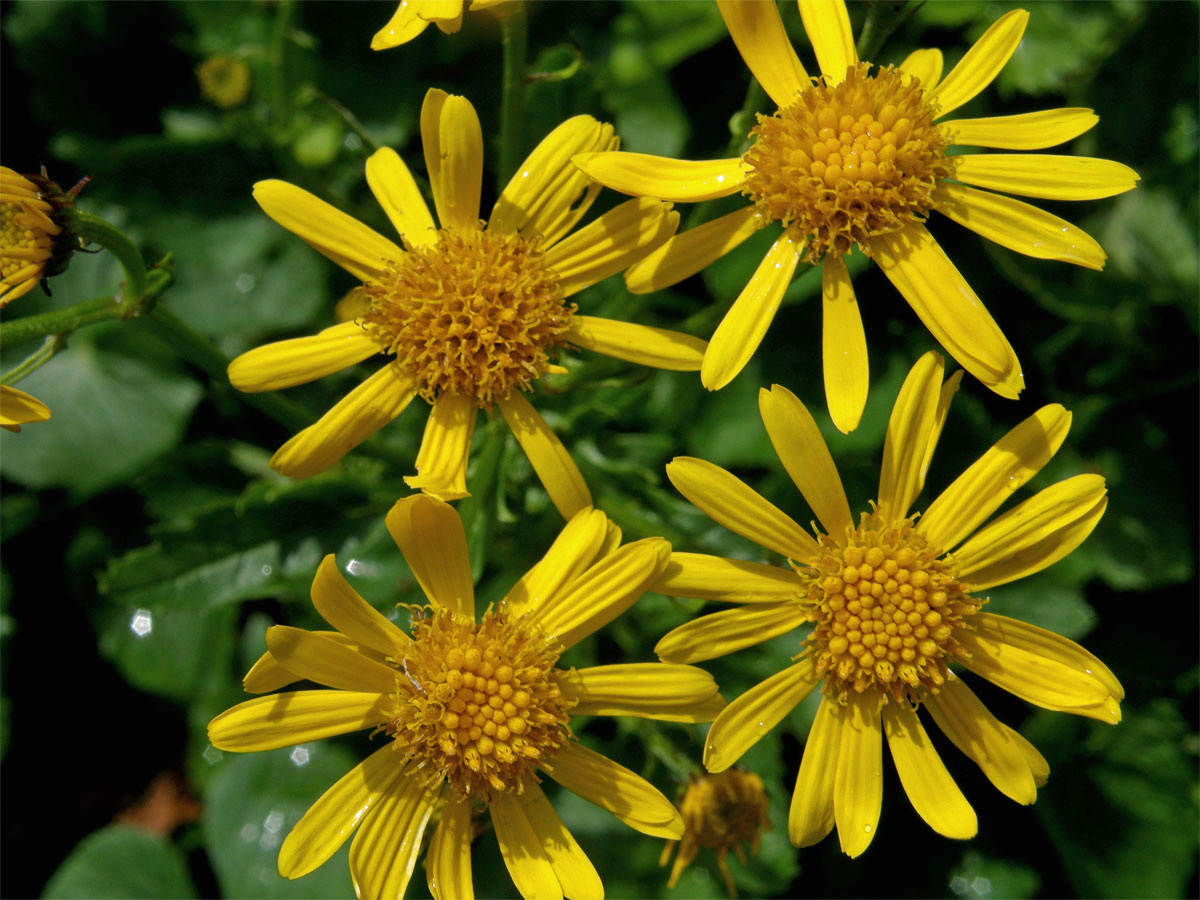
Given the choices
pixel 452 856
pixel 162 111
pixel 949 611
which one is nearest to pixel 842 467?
pixel 949 611

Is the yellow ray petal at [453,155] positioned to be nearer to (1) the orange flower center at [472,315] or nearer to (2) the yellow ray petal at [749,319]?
(1) the orange flower center at [472,315]

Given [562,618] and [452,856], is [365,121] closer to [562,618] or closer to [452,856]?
[562,618]

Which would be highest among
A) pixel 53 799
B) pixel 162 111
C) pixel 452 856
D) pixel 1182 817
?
pixel 162 111

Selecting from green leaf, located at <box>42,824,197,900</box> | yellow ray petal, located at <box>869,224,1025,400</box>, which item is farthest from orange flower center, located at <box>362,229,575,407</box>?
green leaf, located at <box>42,824,197,900</box>

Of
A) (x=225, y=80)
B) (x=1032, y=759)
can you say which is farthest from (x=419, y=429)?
(x=1032, y=759)

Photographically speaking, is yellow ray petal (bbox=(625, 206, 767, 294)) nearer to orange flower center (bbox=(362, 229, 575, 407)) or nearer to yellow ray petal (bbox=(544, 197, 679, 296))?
yellow ray petal (bbox=(544, 197, 679, 296))

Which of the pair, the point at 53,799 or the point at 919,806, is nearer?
the point at 919,806

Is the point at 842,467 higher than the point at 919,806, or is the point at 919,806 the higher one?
the point at 842,467
